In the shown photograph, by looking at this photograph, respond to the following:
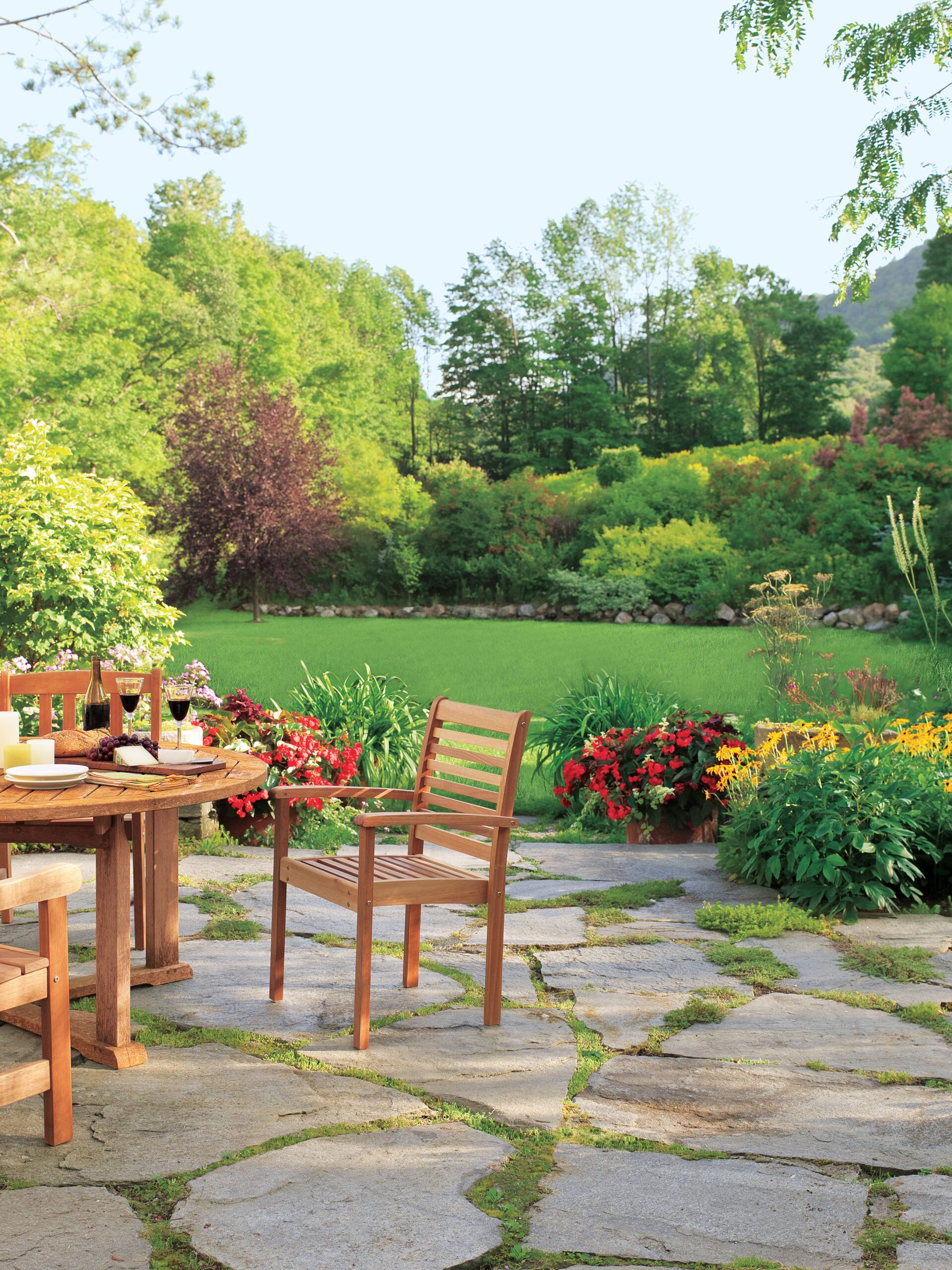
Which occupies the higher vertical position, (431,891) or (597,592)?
(597,592)

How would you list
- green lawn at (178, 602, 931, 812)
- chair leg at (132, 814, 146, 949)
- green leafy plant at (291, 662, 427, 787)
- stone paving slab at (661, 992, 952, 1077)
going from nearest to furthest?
stone paving slab at (661, 992, 952, 1077), chair leg at (132, 814, 146, 949), green leafy plant at (291, 662, 427, 787), green lawn at (178, 602, 931, 812)

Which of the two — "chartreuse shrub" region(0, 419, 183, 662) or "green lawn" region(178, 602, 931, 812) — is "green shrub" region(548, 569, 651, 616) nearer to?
"green lawn" region(178, 602, 931, 812)

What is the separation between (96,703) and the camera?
10.7 ft

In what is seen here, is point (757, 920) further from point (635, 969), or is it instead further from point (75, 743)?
point (75, 743)

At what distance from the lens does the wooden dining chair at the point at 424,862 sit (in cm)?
296

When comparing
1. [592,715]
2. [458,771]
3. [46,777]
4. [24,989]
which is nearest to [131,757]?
[46,777]

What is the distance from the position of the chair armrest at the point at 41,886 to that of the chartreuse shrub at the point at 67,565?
4943mm

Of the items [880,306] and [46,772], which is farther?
[880,306]

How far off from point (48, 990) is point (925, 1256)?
71.2 inches

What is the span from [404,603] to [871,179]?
1032 centimetres

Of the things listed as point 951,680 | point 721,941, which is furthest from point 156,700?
point 951,680

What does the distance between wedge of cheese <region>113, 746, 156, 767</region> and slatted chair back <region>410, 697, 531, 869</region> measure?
3.02 feet

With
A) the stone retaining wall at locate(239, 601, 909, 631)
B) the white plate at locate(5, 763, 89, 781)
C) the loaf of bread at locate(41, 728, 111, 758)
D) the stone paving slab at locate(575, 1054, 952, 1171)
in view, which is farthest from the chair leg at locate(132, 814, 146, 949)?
the stone retaining wall at locate(239, 601, 909, 631)

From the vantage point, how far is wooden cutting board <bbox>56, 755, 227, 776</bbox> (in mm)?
3020
